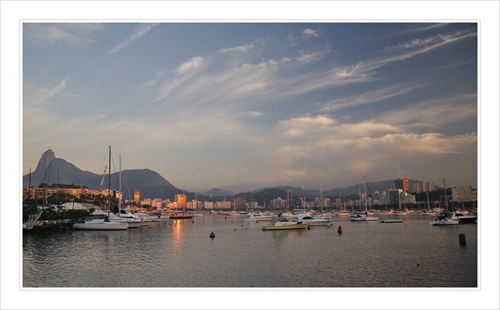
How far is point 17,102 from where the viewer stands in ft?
27.2

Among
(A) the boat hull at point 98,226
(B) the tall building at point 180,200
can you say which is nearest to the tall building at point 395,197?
(B) the tall building at point 180,200

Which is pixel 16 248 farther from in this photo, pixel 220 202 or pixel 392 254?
pixel 220 202

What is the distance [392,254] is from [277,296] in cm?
854

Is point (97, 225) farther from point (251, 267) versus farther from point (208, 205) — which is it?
point (208, 205)

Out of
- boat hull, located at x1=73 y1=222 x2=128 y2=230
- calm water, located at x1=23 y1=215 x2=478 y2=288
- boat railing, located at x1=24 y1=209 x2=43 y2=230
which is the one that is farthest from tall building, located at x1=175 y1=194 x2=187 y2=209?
calm water, located at x1=23 y1=215 x2=478 y2=288

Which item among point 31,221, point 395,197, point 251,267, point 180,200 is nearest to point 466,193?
point 251,267

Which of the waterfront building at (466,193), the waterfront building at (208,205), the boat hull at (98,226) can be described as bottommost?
the waterfront building at (208,205)

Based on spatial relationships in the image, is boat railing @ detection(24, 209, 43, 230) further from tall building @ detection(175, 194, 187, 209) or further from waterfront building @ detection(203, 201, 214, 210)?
waterfront building @ detection(203, 201, 214, 210)

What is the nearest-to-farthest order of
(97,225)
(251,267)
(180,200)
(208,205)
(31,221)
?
(251,267)
(31,221)
(97,225)
(180,200)
(208,205)

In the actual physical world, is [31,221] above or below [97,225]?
above

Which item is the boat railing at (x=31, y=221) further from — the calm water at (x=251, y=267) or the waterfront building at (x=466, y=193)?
the waterfront building at (x=466, y=193)

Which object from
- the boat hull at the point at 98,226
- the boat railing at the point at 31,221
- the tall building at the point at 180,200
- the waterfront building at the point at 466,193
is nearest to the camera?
the waterfront building at the point at 466,193

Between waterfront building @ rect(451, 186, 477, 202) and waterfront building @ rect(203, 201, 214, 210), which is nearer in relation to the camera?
waterfront building @ rect(451, 186, 477, 202)

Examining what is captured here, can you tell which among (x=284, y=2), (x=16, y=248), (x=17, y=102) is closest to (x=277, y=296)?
(x=16, y=248)
